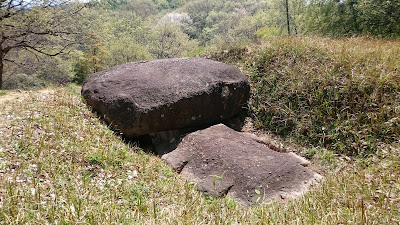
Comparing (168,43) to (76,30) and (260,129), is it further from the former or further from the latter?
(260,129)

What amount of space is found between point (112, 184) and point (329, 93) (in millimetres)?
4918

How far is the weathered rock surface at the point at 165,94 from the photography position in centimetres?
551

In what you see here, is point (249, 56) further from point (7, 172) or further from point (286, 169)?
point (7, 172)

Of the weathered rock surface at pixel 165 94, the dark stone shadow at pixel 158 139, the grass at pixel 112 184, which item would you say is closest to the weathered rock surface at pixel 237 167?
the dark stone shadow at pixel 158 139

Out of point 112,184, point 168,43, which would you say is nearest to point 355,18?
point 112,184

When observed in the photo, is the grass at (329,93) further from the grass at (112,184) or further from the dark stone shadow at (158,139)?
the dark stone shadow at (158,139)

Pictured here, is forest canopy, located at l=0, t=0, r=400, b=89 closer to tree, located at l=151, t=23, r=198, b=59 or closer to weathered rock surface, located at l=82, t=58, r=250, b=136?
weathered rock surface, located at l=82, t=58, r=250, b=136

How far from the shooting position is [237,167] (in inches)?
179

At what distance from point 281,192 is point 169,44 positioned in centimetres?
3593

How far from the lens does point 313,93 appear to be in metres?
5.93

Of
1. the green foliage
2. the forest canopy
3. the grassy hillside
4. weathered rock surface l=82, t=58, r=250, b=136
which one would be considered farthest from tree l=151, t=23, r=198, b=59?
weathered rock surface l=82, t=58, r=250, b=136

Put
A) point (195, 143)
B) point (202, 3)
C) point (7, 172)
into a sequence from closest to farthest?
1. point (7, 172)
2. point (195, 143)
3. point (202, 3)

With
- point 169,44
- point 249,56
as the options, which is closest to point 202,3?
point 169,44

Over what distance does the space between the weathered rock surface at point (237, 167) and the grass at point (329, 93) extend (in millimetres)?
1022
